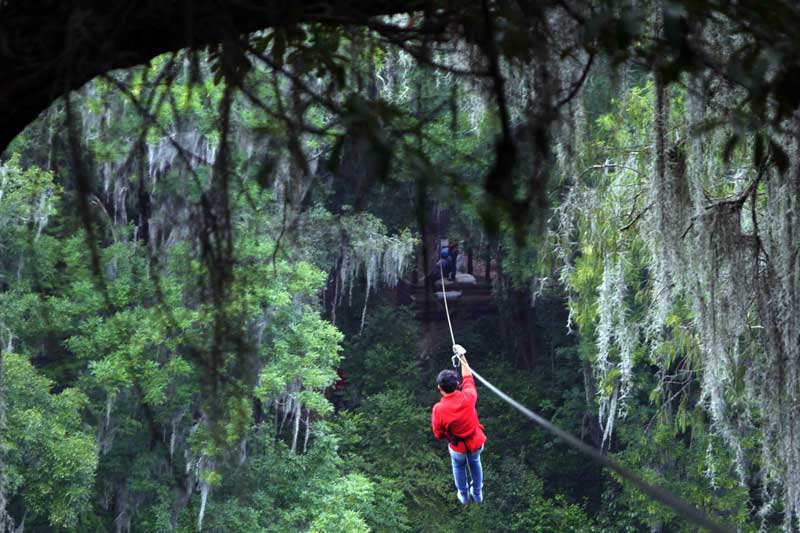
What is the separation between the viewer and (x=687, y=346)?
680 cm

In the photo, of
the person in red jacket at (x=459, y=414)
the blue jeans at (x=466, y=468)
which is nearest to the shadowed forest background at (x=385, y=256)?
the person in red jacket at (x=459, y=414)

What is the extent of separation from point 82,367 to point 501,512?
8.05m

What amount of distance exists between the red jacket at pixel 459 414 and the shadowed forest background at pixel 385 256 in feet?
3.25

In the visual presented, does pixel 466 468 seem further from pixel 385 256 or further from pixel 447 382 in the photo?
pixel 385 256

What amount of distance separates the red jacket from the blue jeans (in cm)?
44

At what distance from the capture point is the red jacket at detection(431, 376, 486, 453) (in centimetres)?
707

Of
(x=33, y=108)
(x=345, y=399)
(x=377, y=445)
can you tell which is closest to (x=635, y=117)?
(x=33, y=108)

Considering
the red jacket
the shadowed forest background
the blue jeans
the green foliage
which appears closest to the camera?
the shadowed forest background

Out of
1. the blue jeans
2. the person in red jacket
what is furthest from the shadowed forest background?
the blue jeans

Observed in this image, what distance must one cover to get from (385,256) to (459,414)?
9.36 m

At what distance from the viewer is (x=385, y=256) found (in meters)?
16.5

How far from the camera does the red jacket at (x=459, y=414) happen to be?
23.2 ft

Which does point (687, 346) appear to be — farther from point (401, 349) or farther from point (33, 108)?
point (401, 349)

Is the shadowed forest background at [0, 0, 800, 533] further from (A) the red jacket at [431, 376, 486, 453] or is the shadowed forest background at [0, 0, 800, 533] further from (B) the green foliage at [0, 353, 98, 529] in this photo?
(A) the red jacket at [431, 376, 486, 453]
